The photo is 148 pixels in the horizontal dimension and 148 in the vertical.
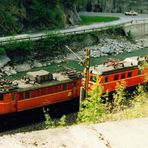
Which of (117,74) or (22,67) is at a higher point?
(117,74)

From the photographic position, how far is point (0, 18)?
52.2 meters

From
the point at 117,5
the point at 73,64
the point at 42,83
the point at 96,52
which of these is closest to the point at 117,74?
the point at 42,83

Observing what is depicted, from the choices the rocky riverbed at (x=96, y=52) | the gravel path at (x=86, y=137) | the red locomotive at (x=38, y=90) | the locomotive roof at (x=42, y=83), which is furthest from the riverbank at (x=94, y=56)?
the gravel path at (x=86, y=137)

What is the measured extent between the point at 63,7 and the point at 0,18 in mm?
15886

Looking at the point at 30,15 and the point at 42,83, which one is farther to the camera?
the point at 30,15

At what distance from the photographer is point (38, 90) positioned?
26172 mm

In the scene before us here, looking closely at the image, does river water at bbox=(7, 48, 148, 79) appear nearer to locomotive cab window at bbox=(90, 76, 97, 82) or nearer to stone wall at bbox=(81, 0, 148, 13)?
locomotive cab window at bbox=(90, 76, 97, 82)

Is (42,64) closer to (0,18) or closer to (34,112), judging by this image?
(0,18)

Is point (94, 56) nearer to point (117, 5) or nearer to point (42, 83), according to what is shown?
point (42, 83)

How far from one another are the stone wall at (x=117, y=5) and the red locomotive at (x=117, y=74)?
53.1m

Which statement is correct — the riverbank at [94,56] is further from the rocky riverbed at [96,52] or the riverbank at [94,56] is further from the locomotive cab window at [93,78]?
the locomotive cab window at [93,78]

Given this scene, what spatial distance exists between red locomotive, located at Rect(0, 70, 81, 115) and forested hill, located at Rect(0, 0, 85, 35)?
25.6m

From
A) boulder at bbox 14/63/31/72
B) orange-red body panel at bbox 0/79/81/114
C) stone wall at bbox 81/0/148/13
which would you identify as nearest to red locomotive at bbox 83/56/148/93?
orange-red body panel at bbox 0/79/81/114

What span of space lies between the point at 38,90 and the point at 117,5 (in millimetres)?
63728
